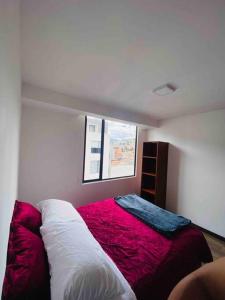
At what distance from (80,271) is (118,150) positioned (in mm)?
2864

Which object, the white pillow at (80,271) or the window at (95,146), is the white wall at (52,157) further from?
the white pillow at (80,271)

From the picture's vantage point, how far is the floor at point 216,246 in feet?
7.42

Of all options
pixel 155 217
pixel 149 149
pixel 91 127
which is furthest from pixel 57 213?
pixel 149 149

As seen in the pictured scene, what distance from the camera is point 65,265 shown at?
1.02 metres

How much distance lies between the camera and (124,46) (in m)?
1.34

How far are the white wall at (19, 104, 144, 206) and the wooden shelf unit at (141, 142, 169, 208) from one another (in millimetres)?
1219

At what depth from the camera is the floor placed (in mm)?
2263

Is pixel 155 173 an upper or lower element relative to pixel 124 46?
lower

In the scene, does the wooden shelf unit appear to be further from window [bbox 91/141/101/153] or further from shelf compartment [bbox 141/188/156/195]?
window [bbox 91/141/101/153]

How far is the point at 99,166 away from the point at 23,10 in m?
2.68

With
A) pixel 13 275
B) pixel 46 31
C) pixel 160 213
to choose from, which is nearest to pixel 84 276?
pixel 13 275

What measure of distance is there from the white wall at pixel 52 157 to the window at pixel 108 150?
25cm

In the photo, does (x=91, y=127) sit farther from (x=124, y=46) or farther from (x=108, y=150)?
(x=124, y=46)

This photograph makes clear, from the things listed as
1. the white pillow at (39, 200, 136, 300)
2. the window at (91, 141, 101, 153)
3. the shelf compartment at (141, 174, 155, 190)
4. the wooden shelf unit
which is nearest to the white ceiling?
the window at (91, 141, 101, 153)
